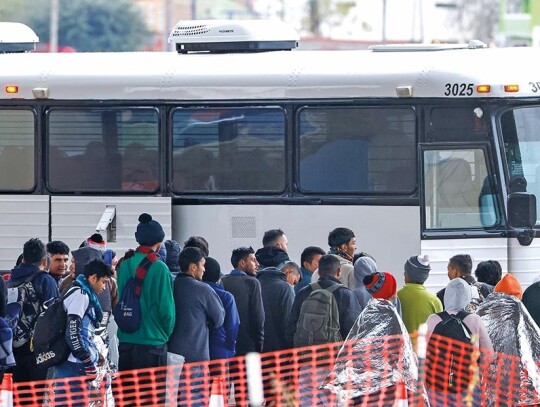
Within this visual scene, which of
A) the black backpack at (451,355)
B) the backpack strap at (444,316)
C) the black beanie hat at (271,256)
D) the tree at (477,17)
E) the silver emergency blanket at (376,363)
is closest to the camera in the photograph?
the black backpack at (451,355)

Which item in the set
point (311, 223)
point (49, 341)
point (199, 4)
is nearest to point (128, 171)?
point (311, 223)

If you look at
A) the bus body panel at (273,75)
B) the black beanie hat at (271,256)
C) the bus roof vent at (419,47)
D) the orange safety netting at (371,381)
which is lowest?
the orange safety netting at (371,381)

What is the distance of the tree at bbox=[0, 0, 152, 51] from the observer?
3509 inches

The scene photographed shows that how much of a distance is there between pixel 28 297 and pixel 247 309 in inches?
68.0

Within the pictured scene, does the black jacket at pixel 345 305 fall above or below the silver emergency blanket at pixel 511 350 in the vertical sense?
above

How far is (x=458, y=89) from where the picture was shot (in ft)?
51.3

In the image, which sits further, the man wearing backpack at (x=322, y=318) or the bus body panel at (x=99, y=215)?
the bus body panel at (x=99, y=215)

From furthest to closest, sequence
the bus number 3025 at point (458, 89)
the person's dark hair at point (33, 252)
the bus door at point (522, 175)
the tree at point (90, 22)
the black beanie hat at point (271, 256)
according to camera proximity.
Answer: the tree at point (90, 22), the bus number 3025 at point (458, 89), the bus door at point (522, 175), the black beanie hat at point (271, 256), the person's dark hair at point (33, 252)

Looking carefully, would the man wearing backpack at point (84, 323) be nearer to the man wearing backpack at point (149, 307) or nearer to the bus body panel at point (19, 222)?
the man wearing backpack at point (149, 307)

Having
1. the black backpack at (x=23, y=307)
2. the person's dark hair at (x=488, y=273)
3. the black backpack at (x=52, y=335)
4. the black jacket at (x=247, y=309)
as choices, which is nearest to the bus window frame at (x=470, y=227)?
the person's dark hair at (x=488, y=273)

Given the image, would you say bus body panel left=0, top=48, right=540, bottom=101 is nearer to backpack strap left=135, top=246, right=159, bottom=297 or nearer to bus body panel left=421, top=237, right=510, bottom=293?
bus body panel left=421, top=237, right=510, bottom=293

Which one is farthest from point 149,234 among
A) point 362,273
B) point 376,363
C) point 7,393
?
point 7,393

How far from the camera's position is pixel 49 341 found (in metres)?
11.7

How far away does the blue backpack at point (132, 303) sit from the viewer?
494 inches
